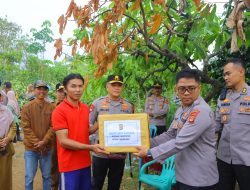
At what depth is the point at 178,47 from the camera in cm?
377

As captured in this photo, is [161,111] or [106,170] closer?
[106,170]

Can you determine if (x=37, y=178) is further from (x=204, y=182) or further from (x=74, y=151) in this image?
(x=204, y=182)

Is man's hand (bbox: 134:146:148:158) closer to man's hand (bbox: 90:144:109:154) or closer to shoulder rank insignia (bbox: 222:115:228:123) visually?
man's hand (bbox: 90:144:109:154)

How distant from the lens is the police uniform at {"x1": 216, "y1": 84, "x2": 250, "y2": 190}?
271 centimetres

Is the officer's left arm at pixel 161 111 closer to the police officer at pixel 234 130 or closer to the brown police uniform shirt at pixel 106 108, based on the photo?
the brown police uniform shirt at pixel 106 108

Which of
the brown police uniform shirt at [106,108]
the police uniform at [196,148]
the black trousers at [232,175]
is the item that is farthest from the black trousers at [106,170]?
the police uniform at [196,148]

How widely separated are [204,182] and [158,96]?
4.22m

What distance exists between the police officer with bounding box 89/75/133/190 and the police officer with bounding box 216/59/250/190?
124cm

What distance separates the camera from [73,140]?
9.49 ft

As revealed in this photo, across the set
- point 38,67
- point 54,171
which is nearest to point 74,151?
point 54,171

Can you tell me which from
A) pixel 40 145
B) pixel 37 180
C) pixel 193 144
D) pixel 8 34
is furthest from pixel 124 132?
pixel 8 34

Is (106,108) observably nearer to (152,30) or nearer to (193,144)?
(193,144)

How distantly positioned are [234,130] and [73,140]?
1523 millimetres

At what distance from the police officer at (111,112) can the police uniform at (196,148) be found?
133cm
